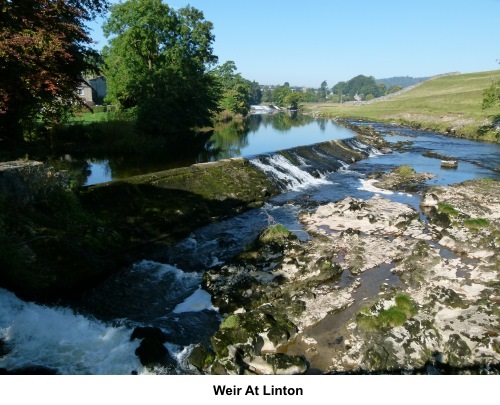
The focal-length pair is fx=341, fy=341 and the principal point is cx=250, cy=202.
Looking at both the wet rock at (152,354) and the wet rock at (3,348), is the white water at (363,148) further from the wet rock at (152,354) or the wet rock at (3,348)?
the wet rock at (3,348)

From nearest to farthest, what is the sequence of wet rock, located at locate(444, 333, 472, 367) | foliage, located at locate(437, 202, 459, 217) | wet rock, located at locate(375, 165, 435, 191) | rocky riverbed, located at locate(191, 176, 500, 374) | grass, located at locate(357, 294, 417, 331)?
wet rock, located at locate(444, 333, 472, 367) < rocky riverbed, located at locate(191, 176, 500, 374) < grass, located at locate(357, 294, 417, 331) < foliage, located at locate(437, 202, 459, 217) < wet rock, located at locate(375, 165, 435, 191)

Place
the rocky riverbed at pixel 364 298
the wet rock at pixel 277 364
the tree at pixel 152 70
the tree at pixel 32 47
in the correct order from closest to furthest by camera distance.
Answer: the wet rock at pixel 277 364 → the rocky riverbed at pixel 364 298 → the tree at pixel 32 47 → the tree at pixel 152 70

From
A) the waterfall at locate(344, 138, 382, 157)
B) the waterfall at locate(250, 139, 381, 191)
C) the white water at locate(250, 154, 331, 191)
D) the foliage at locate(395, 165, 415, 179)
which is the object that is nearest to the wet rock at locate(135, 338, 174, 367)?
the waterfall at locate(250, 139, 381, 191)

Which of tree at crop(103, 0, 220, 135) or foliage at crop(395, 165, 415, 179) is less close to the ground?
tree at crop(103, 0, 220, 135)

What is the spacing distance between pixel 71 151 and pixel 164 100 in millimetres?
13777

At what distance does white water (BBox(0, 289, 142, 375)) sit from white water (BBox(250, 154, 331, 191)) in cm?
1839

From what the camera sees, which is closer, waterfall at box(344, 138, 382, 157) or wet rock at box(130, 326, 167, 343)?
wet rock at box(130, 326, 167, 343)

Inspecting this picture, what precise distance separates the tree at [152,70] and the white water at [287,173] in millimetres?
17552

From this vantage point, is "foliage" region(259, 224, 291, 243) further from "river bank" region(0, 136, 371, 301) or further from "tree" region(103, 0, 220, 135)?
"tree" region(103, 0, 220, 135)

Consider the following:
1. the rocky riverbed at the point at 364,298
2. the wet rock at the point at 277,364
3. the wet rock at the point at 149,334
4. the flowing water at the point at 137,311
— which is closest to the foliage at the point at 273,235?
the rocky riverbed at the point at 364,298

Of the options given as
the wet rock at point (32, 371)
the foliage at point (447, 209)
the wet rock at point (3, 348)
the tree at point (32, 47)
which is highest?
the tree at point (32, 47)

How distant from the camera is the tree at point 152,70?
133 ft

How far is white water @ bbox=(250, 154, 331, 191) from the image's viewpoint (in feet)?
86.9

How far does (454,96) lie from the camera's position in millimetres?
99500
